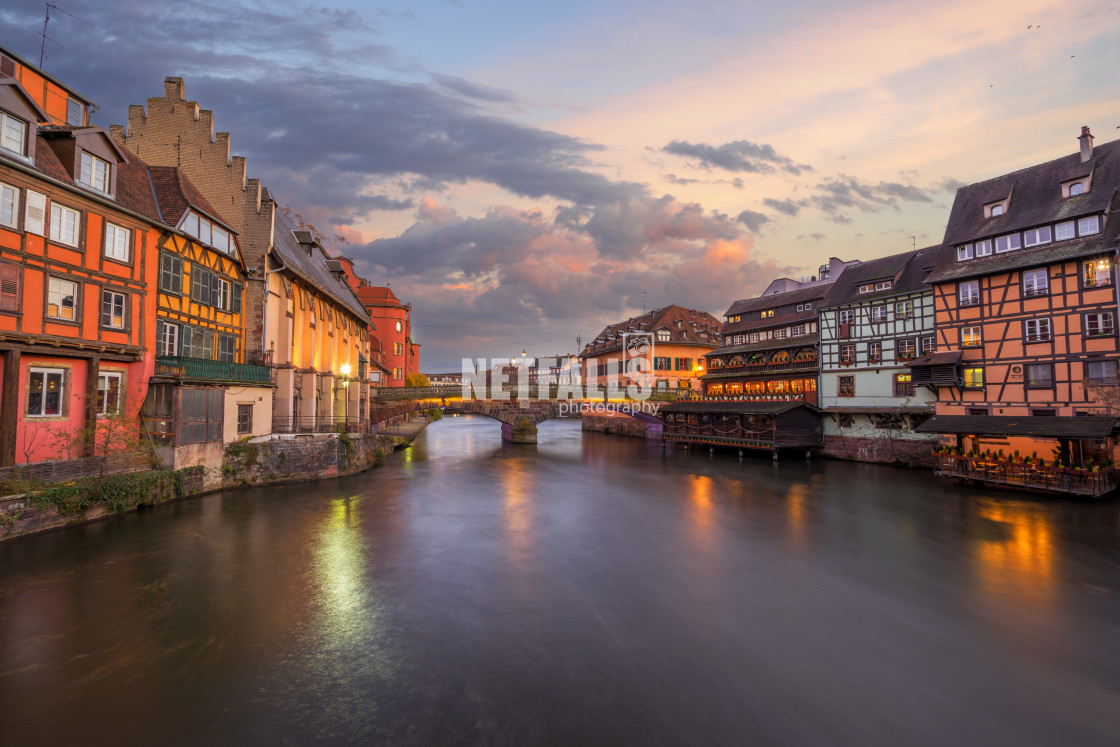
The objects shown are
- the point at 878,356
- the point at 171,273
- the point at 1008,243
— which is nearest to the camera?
the point at 171,273

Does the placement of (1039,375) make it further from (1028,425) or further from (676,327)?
(676,327)

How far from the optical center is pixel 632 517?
2342 cm

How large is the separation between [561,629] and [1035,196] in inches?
1460

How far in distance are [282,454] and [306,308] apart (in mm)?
10690

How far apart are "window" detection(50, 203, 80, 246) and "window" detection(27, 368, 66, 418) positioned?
4659 mm

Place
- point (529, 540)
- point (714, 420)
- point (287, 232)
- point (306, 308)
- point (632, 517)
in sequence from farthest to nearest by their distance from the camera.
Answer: point (714, 420)
point (287, 232)
point (306, 308)
point (632, 517)
point (529, 540)

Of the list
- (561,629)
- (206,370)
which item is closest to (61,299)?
(206,370)

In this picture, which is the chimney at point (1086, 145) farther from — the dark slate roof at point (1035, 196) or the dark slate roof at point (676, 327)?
the dark slate roof at point (676, 327)

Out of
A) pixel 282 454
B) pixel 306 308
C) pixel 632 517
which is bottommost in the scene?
pixel 632 517

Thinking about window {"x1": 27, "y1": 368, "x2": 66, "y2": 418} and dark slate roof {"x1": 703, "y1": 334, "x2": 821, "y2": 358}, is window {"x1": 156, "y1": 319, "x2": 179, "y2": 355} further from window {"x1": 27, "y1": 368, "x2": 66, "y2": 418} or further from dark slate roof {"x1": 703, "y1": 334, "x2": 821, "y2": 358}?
dark slate roof {"x1": 703, "y1": 334, "x2": 821, "y2": 358}

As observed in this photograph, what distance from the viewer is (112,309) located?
19391 millimetres

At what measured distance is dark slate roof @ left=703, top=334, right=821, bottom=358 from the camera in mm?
42750

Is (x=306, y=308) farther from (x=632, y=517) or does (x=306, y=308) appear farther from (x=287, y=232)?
(x=632, y=517)

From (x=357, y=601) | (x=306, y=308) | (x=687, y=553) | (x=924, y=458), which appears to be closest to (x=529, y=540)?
(x=687, y=553)
